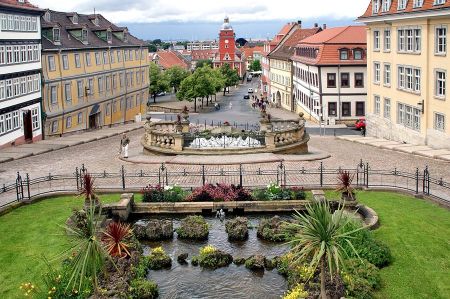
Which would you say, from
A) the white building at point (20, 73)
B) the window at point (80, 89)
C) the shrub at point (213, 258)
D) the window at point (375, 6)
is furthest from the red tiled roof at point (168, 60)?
the shrub at point (213, 258)

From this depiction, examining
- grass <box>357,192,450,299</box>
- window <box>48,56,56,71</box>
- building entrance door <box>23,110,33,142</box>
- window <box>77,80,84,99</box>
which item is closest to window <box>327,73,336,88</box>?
window <box>77,80,84,99</box>

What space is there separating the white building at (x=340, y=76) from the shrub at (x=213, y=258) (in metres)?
47.2

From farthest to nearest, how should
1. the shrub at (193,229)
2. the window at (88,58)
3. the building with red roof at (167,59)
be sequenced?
the building with red roof at (167,59) < the window at (88,58) < the shrub at (193,229)

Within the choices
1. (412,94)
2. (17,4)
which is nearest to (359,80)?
(412,94)

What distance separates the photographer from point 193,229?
19.5m

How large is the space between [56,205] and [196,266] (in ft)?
26.5

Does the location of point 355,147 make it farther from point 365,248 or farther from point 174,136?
point 365,248

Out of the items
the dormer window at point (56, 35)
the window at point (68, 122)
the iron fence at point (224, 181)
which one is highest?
the dormer window at point (56, 35)

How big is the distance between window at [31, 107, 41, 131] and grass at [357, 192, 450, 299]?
105 ft

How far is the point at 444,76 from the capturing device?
126 feet

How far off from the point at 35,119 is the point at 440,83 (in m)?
30.5

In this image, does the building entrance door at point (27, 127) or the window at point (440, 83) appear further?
the building entrance door at point (27, 127)

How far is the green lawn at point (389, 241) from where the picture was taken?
14.8 m

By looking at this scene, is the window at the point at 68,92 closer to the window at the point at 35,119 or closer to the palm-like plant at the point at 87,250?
the window at the point at 35,119
